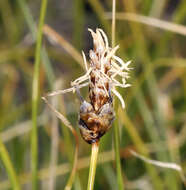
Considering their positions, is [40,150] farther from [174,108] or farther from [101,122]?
[101,122]

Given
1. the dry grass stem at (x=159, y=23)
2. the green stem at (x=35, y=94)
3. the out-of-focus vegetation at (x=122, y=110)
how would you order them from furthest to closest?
the out-of-focus vegetation at (x=122, y=110)
the dry grass stem at (x=159, y=23)
the green stem at (x=35, y=94)

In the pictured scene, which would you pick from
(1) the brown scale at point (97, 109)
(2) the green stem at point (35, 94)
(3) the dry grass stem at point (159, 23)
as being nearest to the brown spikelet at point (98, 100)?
(1) the brown scale at point (97, 109)

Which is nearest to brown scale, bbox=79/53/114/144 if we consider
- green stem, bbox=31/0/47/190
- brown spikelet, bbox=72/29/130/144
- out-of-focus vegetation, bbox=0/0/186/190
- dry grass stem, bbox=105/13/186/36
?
brown spikelet, bbox=72/29/130/144

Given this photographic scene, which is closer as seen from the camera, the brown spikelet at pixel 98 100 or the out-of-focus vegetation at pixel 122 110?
the brown spikelet at pixel 98 100

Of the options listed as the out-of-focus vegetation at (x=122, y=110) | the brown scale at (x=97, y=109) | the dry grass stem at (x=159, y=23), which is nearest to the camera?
the brown scale at (x=97, y=109)

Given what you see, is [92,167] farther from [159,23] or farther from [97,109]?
[159,23]

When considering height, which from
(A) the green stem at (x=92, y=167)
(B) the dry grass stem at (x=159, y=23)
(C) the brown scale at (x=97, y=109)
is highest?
(B) the dry grass stem at (x=159, y=23)

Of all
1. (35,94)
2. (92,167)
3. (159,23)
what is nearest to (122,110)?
(159,23)

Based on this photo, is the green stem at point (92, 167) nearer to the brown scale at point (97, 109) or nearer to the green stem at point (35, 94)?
the brown scale at point (97, 109)

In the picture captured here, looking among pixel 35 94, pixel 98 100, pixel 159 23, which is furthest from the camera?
pixel 159 23

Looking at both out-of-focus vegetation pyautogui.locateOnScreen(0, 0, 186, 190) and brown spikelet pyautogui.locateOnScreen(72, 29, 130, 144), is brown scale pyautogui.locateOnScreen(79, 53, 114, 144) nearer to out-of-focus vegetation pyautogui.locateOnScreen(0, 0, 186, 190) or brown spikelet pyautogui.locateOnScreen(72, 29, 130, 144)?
brown spikelet pyautogui.locateOnScreen(72, 29, 130, 144)

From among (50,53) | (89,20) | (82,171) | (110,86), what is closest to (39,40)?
(110,86)
